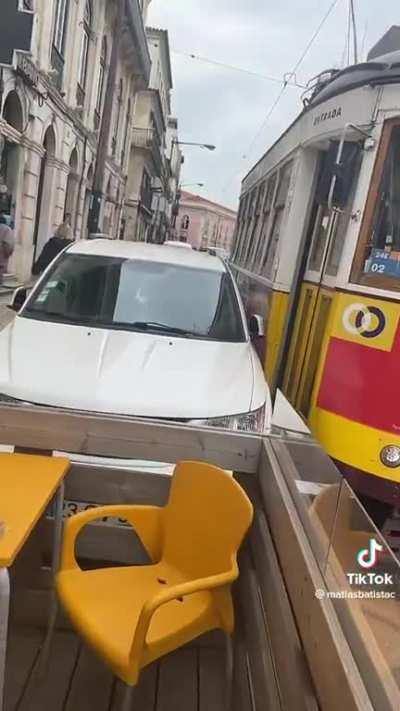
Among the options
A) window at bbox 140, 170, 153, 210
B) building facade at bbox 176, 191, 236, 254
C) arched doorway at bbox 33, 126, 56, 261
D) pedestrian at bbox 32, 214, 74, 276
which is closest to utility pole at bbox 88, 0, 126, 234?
arched doorway at bbox 33, 126, 56, 261

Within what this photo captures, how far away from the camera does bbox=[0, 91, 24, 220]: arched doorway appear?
13.4 meters

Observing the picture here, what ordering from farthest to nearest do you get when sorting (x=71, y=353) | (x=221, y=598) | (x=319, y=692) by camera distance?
(x=71, y=353) < (x=221, y=598) < (x=319, y=692)

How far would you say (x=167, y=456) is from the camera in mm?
2824

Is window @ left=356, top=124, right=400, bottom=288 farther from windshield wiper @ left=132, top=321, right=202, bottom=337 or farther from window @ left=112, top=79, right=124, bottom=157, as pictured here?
window @ left=112, top=79, right=124, bottom=157

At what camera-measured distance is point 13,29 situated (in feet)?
28.1

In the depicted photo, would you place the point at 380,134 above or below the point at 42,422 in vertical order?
above

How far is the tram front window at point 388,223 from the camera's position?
13.4ft

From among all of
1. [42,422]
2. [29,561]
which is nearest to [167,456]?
[42,422]

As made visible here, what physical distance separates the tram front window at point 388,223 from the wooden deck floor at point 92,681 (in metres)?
2.47

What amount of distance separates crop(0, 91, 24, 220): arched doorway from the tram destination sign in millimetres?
4584

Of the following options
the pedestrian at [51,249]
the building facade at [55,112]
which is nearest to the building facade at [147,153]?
the building facade at [55,112]

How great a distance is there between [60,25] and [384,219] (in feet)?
50.3

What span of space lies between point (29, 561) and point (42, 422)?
589 mm

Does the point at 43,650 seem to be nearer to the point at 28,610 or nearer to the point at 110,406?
the point at 28,610
